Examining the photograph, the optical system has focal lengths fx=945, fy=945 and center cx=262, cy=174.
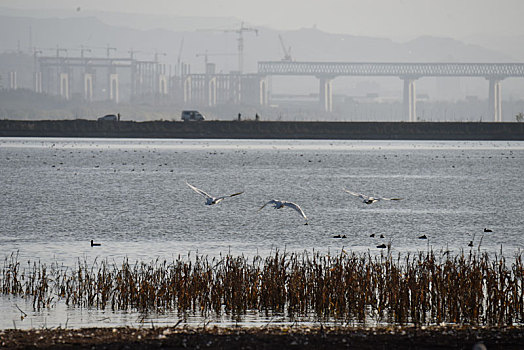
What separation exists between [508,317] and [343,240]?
17.7 meters

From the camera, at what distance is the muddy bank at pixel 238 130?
152250 millimetres

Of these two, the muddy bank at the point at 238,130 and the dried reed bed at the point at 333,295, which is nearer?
the dried reed bed at the point at 333,295

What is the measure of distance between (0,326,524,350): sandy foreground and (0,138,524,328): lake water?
252cm

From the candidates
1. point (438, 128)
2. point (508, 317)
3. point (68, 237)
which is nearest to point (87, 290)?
point (508, 317)

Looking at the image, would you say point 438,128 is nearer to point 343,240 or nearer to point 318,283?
point 343,240

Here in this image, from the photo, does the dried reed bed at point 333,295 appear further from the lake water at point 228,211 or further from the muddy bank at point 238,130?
the muddy bank at point 238,130

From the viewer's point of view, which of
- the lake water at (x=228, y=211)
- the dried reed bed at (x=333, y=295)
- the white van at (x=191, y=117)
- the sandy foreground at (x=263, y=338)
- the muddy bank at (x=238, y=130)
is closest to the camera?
the sandy foreground at (x=263, y=338)

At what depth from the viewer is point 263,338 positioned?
60.5 ft

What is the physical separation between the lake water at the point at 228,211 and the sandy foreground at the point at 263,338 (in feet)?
8.27

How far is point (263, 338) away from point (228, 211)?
35.3 m

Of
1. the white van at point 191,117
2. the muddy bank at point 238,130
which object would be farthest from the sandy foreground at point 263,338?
the white van at point 191,117

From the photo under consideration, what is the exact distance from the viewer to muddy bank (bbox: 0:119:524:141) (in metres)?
152

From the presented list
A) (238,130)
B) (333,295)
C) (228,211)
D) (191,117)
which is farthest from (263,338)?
(191,117)

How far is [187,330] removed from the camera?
64.3ft
